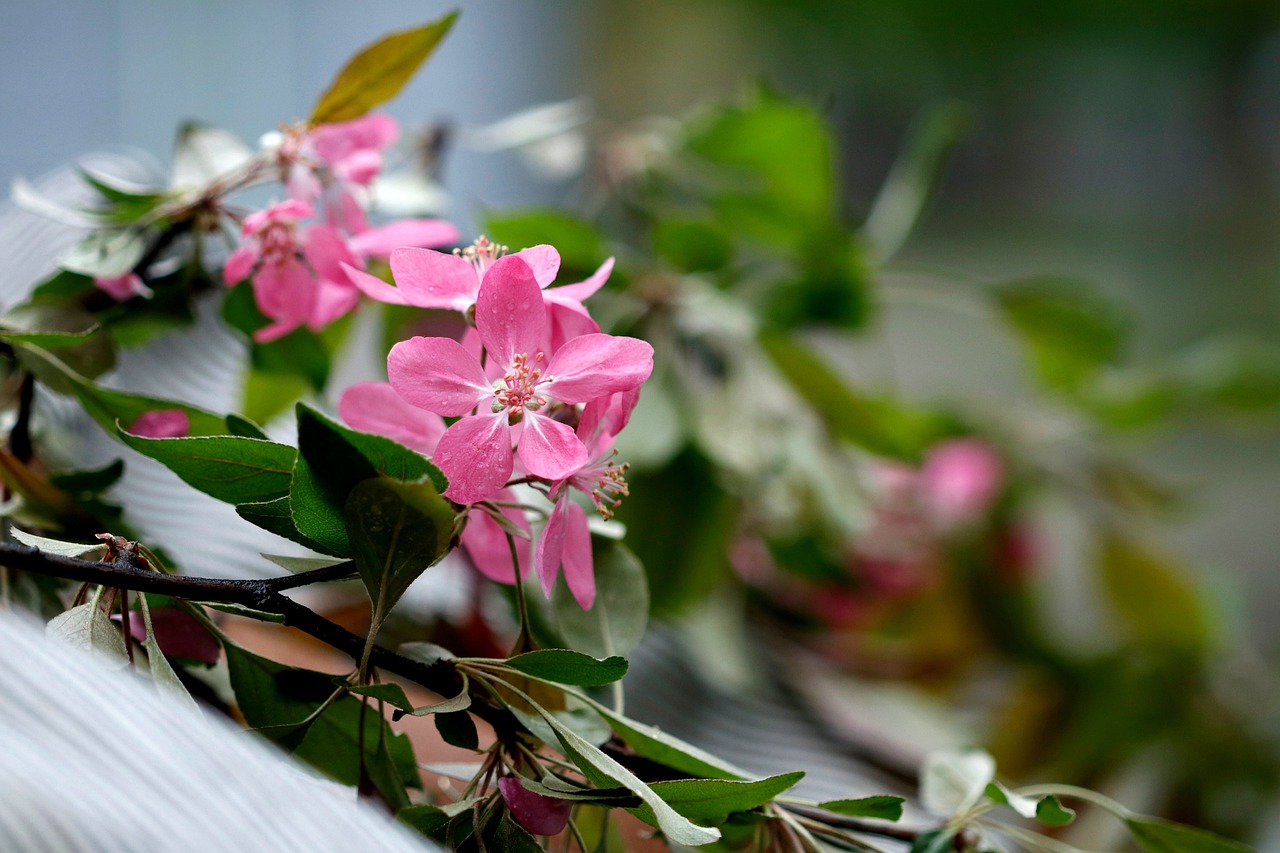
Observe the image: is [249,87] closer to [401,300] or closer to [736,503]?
[736,503]

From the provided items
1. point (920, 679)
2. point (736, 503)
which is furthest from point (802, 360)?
point (920, 679)

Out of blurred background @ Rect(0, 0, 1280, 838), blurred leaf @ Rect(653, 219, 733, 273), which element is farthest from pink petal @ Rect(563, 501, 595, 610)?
blurred background @ Rect(0, 0, 1280, 838)

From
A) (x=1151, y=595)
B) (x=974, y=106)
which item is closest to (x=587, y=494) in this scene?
(x=1151, y=595)

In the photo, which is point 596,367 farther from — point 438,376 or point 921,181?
point 921,181

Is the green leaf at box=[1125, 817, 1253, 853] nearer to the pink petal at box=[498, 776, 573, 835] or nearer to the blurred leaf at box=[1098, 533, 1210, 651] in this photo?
the pink petal at box=[498, 776, 573, 835]

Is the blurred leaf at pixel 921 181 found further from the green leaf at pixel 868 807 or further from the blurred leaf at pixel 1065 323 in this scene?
the green leaf at pixel 868 807

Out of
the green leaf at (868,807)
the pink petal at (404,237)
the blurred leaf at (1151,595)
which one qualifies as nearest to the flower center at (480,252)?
the pink petal at (404,237)
